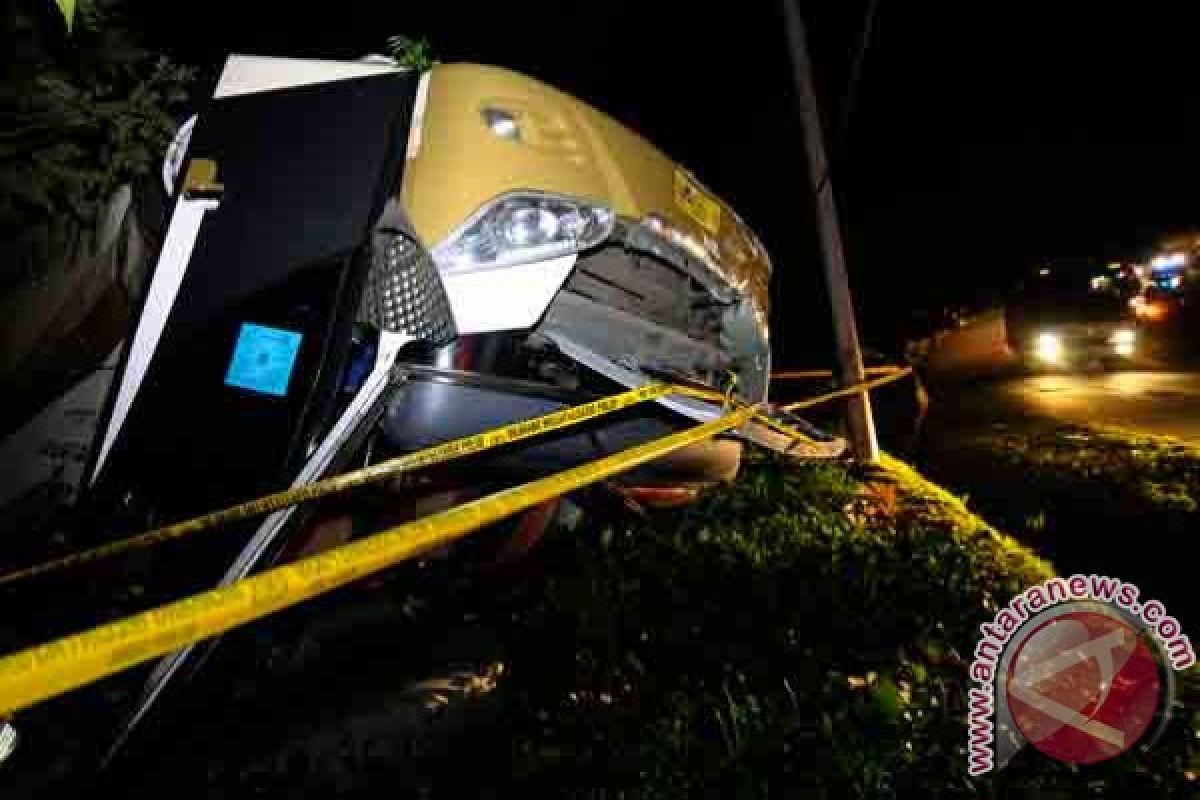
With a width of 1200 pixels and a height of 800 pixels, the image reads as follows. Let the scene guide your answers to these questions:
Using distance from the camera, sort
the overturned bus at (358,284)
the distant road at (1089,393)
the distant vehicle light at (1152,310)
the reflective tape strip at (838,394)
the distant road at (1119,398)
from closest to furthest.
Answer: the overturned bus at (358,284)
the reflective tape strip at (838,394)
the distant road at (1119,398)
the distant road at (1089,393)
the distant vehicle light at (1152,310)

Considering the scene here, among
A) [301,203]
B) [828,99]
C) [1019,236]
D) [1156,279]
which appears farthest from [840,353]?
[1156,279]

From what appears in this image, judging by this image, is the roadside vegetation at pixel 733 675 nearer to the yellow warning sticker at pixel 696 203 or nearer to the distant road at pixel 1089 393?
the yellow warning sticker at pixel 696 203

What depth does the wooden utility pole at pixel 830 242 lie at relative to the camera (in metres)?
5.47

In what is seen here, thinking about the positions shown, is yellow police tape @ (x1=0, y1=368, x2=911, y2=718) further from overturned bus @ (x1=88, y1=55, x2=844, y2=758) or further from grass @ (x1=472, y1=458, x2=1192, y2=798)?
grass @ (x1=472, y1=458, x2=1192, y2=798)

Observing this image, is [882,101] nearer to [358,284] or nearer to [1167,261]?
[358,284]

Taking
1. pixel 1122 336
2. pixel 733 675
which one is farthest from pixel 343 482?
pixel 1122 336

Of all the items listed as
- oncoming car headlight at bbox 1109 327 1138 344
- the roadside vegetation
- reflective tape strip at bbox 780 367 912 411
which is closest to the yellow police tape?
the roadside vegetation

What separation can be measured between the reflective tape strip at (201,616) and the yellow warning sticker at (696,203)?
170 cm

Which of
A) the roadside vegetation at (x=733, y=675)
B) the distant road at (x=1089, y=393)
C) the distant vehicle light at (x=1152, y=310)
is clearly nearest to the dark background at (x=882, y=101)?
the distant road at (x=1089, y=393)

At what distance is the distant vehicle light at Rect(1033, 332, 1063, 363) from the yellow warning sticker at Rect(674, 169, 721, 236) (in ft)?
37.4

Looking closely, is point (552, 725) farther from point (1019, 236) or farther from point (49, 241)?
point (1019, 236)

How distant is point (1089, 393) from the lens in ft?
30.2

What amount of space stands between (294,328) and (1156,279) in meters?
22.5

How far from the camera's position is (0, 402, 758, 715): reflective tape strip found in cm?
86
